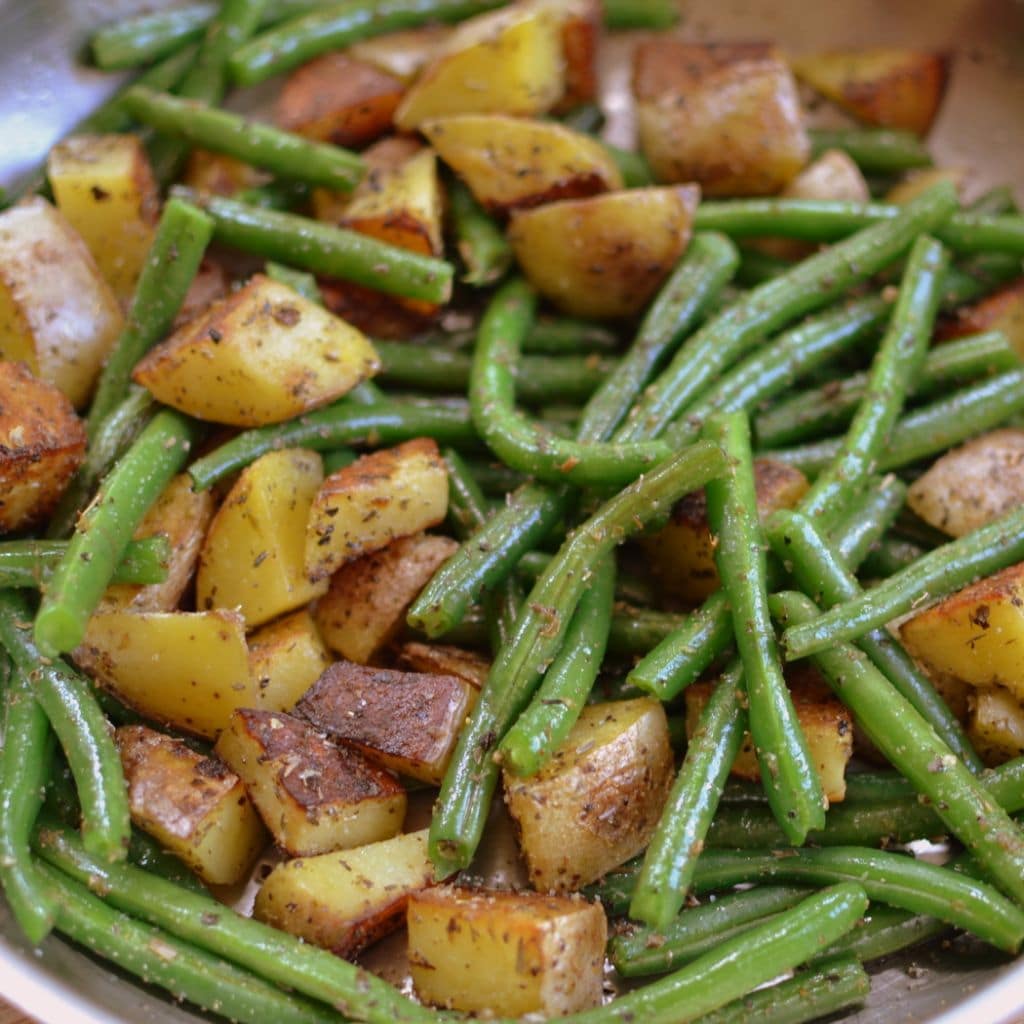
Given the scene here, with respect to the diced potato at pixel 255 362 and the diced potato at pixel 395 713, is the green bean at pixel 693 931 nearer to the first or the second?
the diced potato at pixel 395 713

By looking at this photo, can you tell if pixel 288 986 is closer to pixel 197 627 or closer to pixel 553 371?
pixel 197 627

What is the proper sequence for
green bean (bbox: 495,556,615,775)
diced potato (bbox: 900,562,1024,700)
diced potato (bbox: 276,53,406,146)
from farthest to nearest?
1. diced potato (bbox: 276,53,406,146)
2. diced potato (bbox: 900,562,1024,700)
3. green bean (bbox: 495,556,615,775)

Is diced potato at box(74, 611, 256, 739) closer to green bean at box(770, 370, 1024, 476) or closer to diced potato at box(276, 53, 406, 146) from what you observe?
green bean at box(770, 370, 1024, 476)

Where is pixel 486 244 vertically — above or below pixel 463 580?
above

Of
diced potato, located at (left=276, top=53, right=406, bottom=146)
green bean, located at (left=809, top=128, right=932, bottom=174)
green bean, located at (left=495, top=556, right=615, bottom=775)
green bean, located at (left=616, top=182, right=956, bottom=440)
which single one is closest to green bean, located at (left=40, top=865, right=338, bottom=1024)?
green bean, located at (left=495, top=556, right=615, bottom=775)

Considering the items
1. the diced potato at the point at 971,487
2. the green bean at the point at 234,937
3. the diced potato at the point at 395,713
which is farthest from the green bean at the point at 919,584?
the green bean at the point at 234,937

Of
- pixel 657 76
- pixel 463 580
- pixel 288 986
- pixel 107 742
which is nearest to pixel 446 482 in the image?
pixel 463 580
